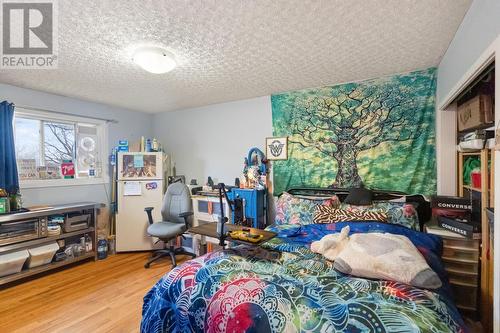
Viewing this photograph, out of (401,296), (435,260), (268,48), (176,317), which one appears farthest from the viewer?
(268,48)

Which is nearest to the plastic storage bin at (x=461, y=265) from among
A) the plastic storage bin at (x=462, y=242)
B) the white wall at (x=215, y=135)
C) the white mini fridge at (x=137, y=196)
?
the plastic storage bin at (x=462, y=242)

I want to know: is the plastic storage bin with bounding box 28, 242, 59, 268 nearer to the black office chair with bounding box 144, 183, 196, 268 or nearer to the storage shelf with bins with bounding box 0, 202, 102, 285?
the storage shelf with bins with bounding box 0, 202, 102, 285

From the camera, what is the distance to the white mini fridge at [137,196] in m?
3.65

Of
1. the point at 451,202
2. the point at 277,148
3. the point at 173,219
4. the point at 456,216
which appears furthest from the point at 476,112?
the point at 173,219

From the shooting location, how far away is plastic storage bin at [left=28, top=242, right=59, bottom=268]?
110 inches

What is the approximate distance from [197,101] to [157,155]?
1.06 m

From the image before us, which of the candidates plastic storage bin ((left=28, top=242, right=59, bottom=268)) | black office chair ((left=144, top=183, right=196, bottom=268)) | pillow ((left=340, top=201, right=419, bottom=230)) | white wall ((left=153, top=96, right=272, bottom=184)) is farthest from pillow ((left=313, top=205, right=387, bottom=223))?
plastic storage bin ((left=28, top=242, right=59, bottom=268))

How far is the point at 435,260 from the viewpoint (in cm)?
162

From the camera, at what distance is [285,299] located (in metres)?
1.18

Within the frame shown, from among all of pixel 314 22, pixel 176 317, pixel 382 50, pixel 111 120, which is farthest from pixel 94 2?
pixel 111 120

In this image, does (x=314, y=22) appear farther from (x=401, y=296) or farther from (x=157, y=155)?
(x=157, y=155)

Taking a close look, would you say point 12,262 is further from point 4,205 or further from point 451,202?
point 451,202

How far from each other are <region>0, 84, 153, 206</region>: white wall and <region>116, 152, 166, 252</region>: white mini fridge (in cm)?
47

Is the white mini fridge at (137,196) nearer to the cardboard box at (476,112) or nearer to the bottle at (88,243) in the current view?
the bottle at (88,243)
